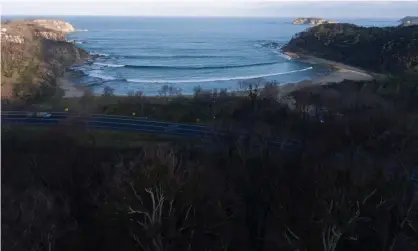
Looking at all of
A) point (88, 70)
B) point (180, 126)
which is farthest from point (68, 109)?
point (88, 70)

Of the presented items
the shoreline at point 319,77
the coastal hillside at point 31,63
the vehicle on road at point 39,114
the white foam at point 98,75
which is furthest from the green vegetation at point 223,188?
the white foam at point 98,75

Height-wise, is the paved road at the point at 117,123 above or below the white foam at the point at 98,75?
above

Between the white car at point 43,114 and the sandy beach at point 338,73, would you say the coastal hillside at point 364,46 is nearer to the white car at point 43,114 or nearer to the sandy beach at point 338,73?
the sandy beach at point 338,73

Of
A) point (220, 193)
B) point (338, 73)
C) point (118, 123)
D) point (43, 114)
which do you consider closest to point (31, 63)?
point (43, 114)

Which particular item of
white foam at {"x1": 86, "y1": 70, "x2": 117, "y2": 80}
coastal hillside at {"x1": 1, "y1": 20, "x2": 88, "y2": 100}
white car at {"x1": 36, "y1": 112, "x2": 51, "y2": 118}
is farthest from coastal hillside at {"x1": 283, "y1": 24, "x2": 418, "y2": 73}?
white car at {"x1": 36, "y1": 112, "x2": 51, "y2": 118}

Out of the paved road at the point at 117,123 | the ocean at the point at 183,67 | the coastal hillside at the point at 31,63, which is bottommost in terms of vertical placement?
the ocean at the point at 183,67

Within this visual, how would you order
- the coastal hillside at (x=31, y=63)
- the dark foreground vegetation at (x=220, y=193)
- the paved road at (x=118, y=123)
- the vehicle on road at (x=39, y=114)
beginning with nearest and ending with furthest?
the dark foreground vegetation at (x=220, y=193) → the paved road at (x=118, y=123) → the vehicle on road at (x=39, y=114) → the coastal hillside at (x=31, y=63)

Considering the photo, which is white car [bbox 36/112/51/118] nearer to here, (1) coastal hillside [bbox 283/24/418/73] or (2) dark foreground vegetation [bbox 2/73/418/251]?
(2) dark foreground vegetation [bbox 2/73/418/251]

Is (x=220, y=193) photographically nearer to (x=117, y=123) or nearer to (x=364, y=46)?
(x=117, y=123)
